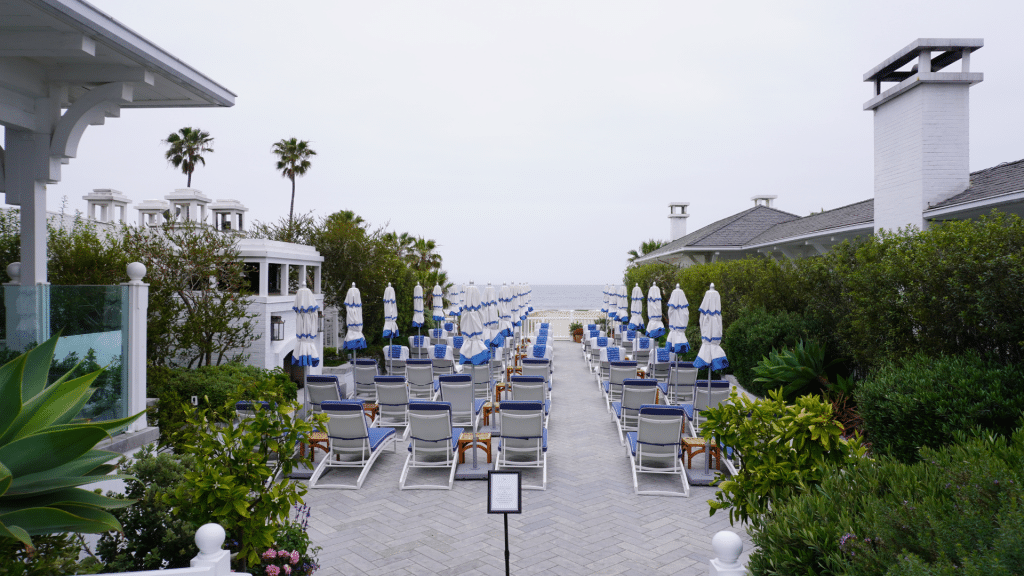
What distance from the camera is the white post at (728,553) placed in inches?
115

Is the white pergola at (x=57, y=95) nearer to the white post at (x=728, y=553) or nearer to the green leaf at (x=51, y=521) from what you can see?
the green leaf at (x=51, y=521)

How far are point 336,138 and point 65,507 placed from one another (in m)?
37.5

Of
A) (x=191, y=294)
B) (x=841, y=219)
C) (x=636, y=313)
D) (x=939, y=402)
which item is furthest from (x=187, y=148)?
(x=939, y=402)

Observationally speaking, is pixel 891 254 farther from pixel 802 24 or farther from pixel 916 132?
pixel 802 24

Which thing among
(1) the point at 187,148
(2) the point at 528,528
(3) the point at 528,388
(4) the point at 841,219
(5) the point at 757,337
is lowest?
(2) the point at 528,528

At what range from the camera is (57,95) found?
598 centimetres

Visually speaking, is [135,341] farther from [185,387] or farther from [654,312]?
[654,312]

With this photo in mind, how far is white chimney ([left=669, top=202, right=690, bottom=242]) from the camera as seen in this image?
3584 centimetres

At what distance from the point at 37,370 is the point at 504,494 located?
10.9ft

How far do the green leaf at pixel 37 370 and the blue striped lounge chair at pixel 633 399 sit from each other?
8090 mm

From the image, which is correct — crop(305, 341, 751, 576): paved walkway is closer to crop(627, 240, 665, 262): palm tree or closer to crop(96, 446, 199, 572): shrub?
crop(96, 446, 199, 572): shrub

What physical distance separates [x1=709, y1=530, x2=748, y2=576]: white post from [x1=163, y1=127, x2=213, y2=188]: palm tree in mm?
36167

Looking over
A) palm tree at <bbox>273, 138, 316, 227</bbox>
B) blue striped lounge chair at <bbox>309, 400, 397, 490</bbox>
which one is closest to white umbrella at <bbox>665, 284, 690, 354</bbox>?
blue striped lounge chair at <bbox>309, 400, 397, 490</bbox>

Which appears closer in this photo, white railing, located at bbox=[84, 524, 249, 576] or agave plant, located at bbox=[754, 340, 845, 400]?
white railing, located at bbox=[84, 524, 249, 576]
